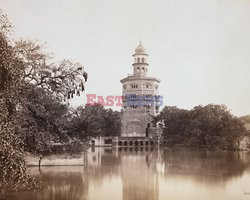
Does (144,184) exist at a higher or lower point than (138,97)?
lower

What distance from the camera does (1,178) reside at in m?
6.61

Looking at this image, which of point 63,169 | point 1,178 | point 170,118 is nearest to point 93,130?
point 63,169

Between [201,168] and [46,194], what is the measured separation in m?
7.53

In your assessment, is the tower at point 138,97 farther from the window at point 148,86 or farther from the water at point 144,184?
the water at point 144,184

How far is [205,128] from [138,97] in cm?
1532

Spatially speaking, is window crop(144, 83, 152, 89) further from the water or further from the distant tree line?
the water

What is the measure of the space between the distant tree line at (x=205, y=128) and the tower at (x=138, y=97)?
3712 millimetres

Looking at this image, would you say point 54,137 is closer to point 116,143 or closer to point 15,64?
point 15,64

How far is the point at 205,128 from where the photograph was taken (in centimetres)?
2447

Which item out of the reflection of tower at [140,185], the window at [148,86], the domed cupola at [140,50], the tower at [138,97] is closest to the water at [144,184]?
the reflection of tower at [140,185]

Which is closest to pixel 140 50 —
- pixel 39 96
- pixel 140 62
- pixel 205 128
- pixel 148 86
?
pixel 140 62

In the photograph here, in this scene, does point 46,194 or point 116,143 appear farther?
point 116,143

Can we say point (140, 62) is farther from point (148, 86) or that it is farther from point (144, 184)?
point (144, 184)

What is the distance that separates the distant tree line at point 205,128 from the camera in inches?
790
